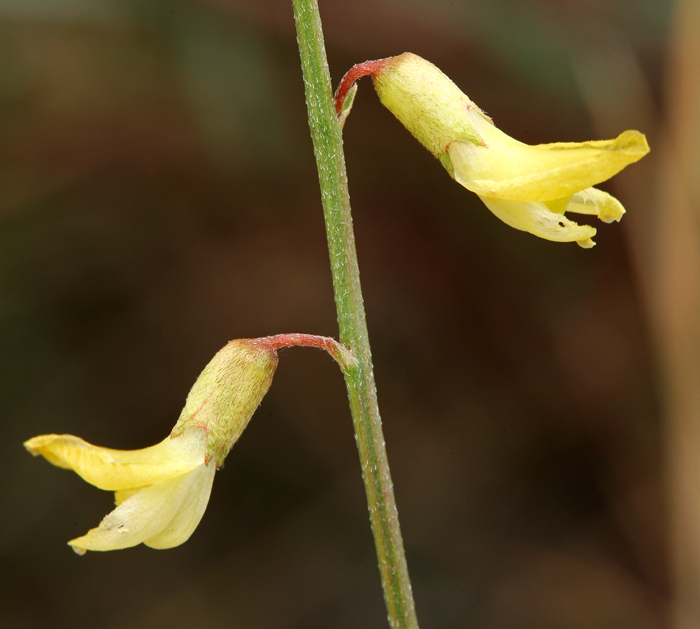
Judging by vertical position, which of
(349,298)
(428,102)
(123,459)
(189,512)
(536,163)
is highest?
(428,102)

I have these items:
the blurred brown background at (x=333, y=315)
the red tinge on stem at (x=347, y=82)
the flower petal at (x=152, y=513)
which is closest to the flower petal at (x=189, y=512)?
the flower petal at (x=152, y=513)

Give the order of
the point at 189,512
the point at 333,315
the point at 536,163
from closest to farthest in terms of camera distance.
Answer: the point at 536,163 < the point at 189,512 < the point at 333,315

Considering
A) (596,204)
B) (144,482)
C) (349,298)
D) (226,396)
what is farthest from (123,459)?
(596,204)

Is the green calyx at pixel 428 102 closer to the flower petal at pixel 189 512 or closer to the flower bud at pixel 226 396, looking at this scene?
the flower bud at pixel 226 396

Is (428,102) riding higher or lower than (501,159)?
higher

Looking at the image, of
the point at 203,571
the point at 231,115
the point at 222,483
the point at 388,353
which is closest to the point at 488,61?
the point at 231,115

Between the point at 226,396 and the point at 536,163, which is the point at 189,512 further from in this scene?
the point at 536,163

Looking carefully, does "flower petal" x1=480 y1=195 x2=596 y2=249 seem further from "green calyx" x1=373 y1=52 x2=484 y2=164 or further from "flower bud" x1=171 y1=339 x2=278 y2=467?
"flower bud" x1=171 y1=339 x2=278 y2=467

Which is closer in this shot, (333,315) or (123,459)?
(123,459)
